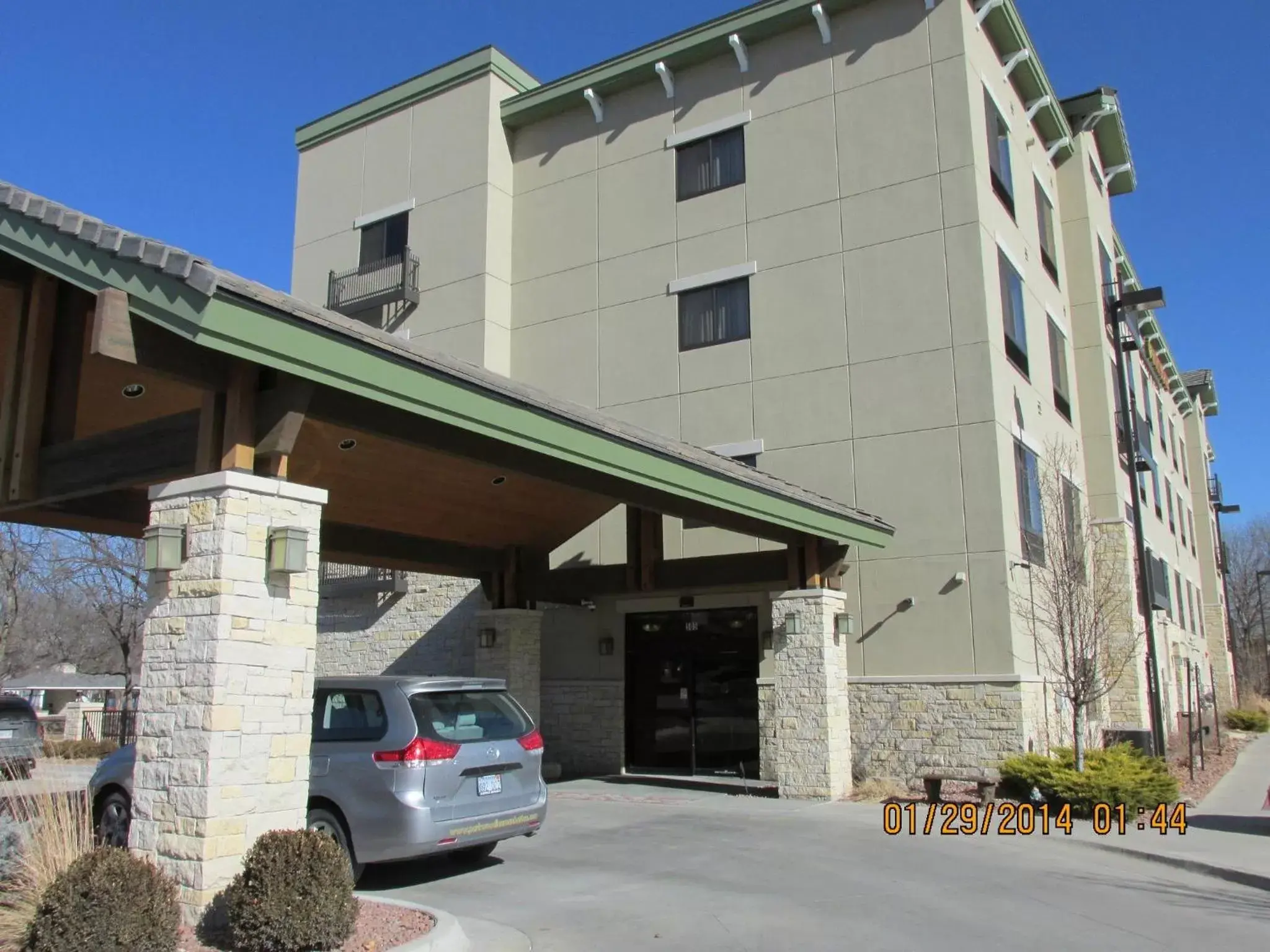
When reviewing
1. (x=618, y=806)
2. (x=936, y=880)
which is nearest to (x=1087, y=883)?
(x=936, y=880)

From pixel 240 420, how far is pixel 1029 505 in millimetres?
14127

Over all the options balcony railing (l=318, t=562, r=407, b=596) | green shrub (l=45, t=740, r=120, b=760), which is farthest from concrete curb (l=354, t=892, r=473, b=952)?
green shrub (l=45, t=740, r=120, b=760)

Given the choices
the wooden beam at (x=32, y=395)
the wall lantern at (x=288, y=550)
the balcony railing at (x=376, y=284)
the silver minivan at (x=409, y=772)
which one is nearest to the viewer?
the wall lantern at (x=288, y=550)

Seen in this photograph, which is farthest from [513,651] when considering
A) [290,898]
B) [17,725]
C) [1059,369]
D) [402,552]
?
[1059,369]

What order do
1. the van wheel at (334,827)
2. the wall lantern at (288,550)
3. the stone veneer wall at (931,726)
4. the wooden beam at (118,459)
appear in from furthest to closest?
the stone veneer wall at (931,726), the van wheel at (334,827), the wooden beam at (118,459), the wall lantern at (288,550)

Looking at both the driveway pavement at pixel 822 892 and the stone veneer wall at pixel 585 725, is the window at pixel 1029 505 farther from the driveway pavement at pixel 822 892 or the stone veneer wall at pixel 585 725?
the stone veneer wall at pixel 585 725

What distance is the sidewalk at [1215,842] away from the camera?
32.5ft

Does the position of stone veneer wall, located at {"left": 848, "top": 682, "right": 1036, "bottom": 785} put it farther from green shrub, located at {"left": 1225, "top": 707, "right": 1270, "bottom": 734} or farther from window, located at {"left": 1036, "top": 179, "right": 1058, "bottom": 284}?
green shrub, located at {"left": 1225, "top": 707, "right": 1270, "bottom": 734}

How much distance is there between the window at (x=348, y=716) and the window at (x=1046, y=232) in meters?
17.6

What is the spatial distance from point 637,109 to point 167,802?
57.2ft

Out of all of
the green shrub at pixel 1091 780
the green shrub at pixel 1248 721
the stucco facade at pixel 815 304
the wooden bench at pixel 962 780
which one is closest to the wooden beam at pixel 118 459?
the wooden bench at pixel 962 780

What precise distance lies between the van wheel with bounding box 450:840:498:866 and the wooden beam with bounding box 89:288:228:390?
16.6 ft

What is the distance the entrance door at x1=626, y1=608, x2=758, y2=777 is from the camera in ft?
60.8

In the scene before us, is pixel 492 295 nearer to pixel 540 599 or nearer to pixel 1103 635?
pixel 540 599
